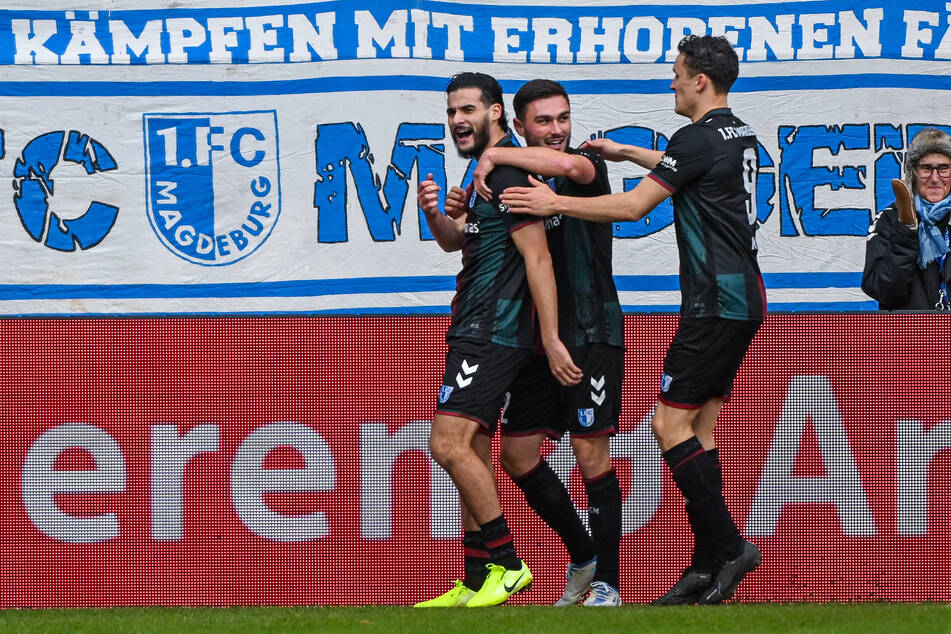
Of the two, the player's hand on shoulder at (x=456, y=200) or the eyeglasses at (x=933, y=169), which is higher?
the eyeglasses at (x=933, y=169)

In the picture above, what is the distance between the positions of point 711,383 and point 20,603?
9.32 ft

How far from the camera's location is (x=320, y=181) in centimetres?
855

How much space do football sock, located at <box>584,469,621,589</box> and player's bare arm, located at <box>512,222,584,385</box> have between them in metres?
0.49

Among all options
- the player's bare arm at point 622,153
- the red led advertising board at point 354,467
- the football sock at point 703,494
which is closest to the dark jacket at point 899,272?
the red led advertising board at point 354,467

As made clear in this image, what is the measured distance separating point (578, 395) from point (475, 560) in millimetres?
718

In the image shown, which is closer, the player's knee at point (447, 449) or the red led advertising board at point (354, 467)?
the player's knee at point (447, 449)

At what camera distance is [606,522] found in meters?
5.27

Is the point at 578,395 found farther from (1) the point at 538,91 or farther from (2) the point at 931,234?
(2) the point at 931,234

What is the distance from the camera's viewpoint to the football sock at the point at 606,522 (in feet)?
17.3

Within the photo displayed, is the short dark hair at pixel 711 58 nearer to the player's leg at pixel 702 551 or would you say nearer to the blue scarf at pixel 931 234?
the player's leg at pixel 702 551

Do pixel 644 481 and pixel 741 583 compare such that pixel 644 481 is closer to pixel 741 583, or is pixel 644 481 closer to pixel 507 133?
pixel 741 583

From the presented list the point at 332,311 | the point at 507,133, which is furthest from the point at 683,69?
the point at 332,311

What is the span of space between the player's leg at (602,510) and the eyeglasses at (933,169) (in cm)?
237

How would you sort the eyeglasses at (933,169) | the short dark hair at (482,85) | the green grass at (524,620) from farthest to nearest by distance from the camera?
the eyeglasses at (933,169) < the short dark hair at (482,85) < the green grass at (524,620)
